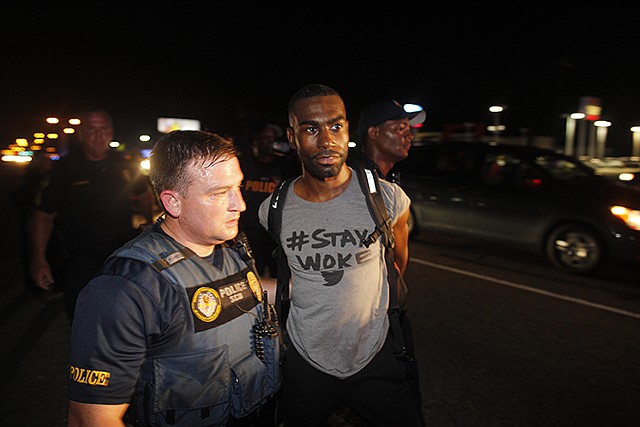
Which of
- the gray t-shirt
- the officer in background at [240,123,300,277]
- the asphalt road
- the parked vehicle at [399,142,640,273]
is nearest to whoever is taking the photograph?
the gray t-shirt

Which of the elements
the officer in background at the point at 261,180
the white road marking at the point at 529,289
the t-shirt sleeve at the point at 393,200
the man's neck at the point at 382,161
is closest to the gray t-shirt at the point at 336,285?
the t-shirt sleeve at the point at 393,200

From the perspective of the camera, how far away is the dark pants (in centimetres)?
210

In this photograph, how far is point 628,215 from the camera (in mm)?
6379

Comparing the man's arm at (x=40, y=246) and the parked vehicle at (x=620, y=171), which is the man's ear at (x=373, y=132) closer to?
the man's arm at (x=40, y=246)

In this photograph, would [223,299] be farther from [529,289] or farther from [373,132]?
[529,289]

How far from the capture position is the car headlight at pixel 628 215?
20.7 ft

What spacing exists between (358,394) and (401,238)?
0.78 meters

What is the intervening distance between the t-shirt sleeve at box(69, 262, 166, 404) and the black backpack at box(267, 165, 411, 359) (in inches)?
37.4

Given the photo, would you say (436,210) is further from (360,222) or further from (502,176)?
(360,222)

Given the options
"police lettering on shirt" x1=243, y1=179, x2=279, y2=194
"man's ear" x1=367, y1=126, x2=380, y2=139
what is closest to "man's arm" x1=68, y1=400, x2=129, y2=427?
"man's ear" x1=367, y1=126, x2=380, y2=139

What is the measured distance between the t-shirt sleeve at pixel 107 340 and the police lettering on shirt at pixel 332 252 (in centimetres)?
90

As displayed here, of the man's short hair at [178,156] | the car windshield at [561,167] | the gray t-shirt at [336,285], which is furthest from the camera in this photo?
the car windshield at [561,167]

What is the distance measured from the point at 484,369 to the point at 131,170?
3311 millimetres

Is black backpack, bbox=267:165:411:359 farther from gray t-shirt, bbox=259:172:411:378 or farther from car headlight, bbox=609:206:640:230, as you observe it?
car headlight, bbox=609:206:640:230
